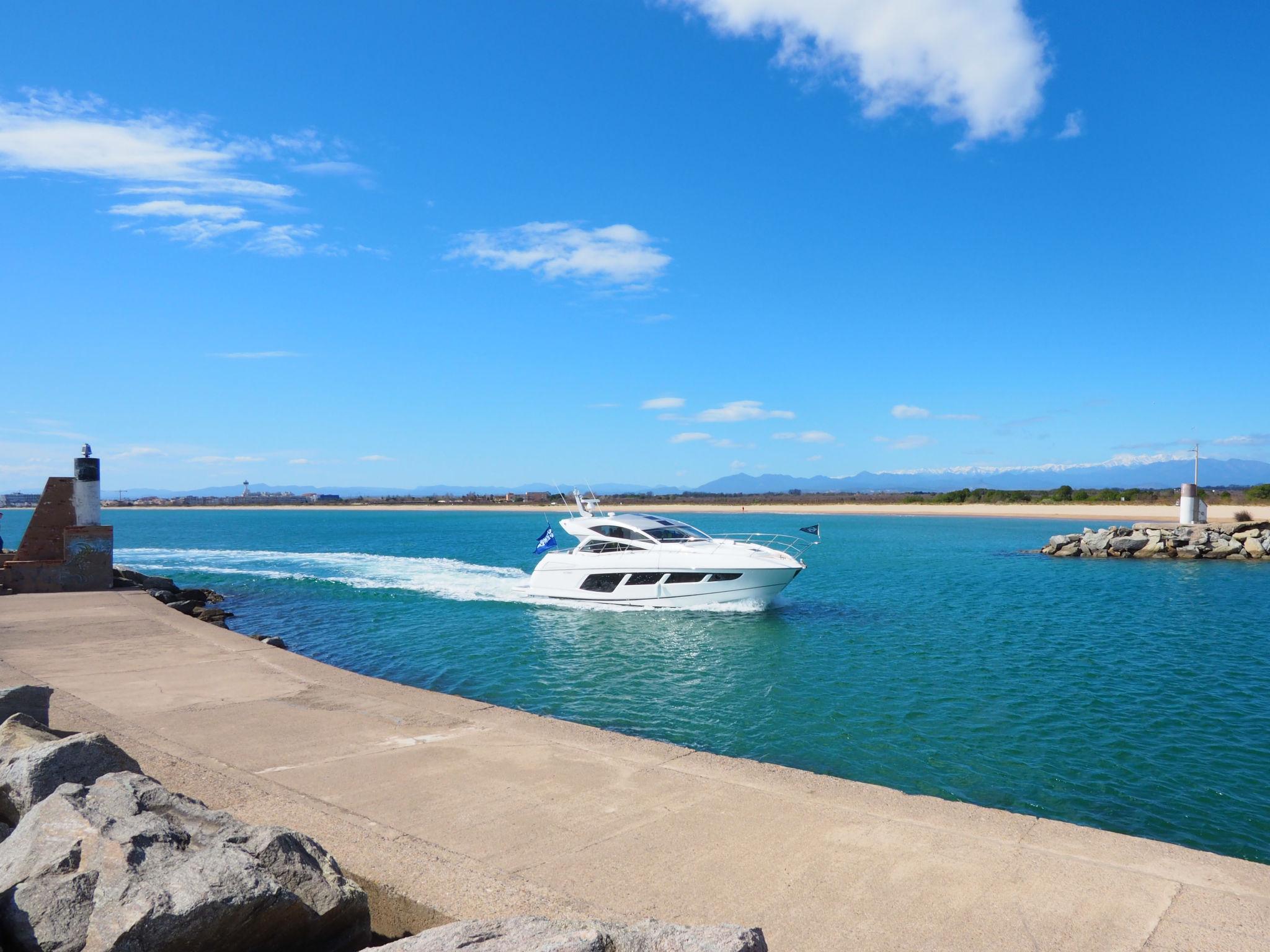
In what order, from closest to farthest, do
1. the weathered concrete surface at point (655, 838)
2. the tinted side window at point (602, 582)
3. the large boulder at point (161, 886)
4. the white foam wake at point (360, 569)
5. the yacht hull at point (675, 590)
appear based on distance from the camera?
the large boulder at point (161, 886) → the weathered concrete surface at point (655, 838) → the yacht hull at point (675, 590) → the tinted side window at point (602, 582) → the white foam wake at point (360, 569)

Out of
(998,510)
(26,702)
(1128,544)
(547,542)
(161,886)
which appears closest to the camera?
(161,886)

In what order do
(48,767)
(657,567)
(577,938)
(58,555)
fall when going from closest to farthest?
(577,938), (48,767), (58,555), (657,567)

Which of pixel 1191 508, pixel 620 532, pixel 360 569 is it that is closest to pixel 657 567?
pixel 620 532

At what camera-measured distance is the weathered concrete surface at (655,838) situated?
185 inches

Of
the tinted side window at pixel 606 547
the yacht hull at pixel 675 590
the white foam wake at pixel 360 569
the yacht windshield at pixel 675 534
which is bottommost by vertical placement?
the white foam wake at pixel 360 569

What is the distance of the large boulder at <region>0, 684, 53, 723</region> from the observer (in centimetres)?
707

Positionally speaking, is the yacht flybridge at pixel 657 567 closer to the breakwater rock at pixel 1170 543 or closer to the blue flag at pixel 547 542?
the blue flag at pixel 547 542

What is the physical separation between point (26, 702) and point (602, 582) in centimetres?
1866

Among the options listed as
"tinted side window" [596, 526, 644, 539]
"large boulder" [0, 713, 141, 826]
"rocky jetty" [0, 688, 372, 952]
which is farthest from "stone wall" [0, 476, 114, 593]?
"rocky jetty" [0, 688, 372, 952]

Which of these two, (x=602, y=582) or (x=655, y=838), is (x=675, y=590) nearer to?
(x=602, y=582)

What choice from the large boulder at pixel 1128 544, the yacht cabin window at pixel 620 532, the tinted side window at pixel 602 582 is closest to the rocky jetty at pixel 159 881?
the yacht cabin window at pixel 620 532

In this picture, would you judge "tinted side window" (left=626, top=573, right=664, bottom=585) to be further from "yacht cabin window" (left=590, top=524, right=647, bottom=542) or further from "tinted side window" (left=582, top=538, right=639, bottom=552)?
"yacht cabin window" (left=590, top=524, right=647, bottom=542)

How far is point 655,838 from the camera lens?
19.1ft

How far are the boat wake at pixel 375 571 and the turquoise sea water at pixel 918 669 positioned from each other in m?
0.28
